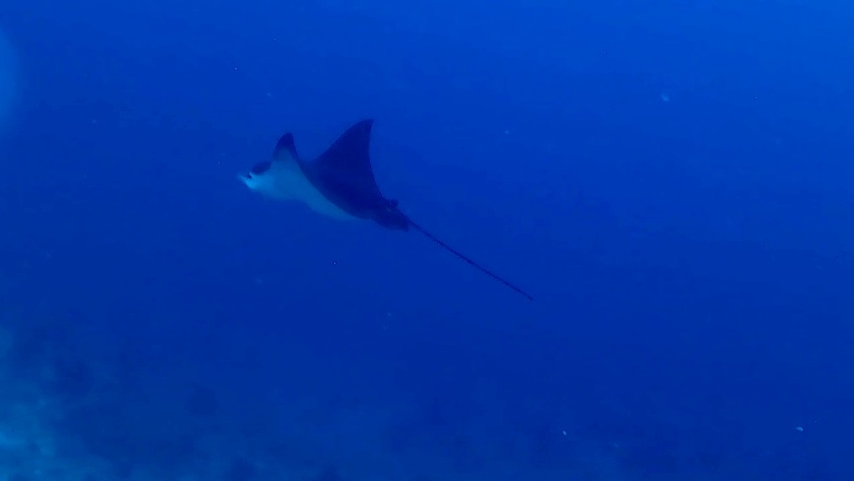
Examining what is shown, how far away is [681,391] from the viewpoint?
51.8ft

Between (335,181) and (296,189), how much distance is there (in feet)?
1.28

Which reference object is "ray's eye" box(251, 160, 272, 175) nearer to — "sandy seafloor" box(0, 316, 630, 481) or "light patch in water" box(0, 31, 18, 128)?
"sandy seafloor" box(0, 316, 630, 481)

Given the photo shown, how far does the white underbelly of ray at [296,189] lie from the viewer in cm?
661

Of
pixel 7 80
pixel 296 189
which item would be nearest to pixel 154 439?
pixel 296 189

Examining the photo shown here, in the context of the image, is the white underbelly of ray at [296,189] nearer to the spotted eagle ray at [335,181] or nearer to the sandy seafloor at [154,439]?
the spotted eagle ray at [335,181]

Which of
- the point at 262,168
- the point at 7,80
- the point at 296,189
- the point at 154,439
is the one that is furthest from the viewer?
the point at 7,80

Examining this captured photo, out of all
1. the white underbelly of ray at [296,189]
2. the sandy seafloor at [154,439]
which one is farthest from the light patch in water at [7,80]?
the white underbelly of ray at [296,189]

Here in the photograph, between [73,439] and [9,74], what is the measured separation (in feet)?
64.8

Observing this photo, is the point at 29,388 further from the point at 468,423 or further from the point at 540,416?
the point at 540,416

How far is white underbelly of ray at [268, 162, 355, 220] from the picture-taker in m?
6.61

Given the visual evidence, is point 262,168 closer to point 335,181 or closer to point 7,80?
point 335,181

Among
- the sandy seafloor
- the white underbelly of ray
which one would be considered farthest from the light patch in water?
the white underbelly of ray

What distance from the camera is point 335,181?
22.9ft

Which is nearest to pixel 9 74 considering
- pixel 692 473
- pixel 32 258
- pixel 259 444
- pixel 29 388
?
pixel 32 258
